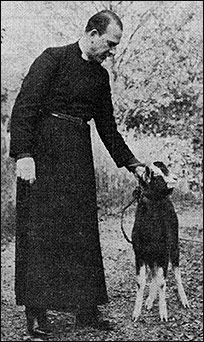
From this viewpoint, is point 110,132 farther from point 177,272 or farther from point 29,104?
point 177,272

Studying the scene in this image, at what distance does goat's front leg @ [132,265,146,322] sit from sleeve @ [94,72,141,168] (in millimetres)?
340

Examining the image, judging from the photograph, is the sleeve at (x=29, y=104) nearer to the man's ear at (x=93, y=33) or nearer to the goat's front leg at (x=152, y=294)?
the man's ear at (x=93, y=33)

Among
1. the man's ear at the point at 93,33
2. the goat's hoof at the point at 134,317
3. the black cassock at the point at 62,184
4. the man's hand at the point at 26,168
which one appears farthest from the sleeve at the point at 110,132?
the goat's hoof at the point at 134,317

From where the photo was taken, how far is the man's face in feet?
8.00

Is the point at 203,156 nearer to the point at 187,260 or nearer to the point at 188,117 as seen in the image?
the point at 188,117

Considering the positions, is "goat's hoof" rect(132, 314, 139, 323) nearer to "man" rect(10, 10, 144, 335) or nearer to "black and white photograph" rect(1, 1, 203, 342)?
"black and white photograph" rect(1, 1, 203, 342)

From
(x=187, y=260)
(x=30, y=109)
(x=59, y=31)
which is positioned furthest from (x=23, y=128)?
(x=187, y=260)

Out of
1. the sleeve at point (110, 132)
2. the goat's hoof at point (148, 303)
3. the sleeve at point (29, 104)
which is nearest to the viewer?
the sleeve at point (29, 104)

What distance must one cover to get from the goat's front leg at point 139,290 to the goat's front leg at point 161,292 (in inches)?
1.8

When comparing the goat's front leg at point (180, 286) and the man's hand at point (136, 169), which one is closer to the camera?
the man's hand at point (136, 169)

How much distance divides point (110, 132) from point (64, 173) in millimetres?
192

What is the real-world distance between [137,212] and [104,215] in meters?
0.10

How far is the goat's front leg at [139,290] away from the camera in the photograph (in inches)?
102

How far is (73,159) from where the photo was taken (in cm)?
247
